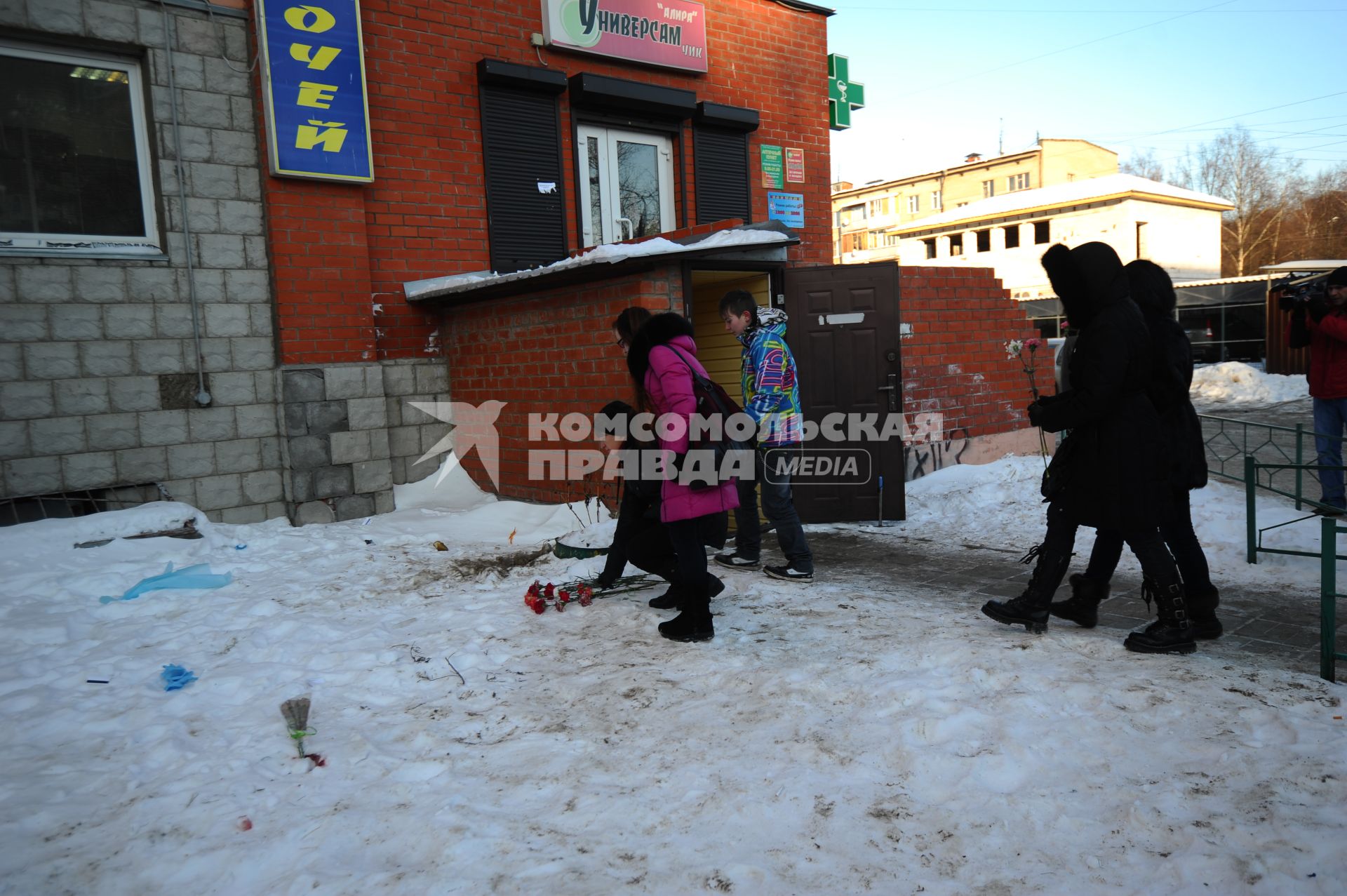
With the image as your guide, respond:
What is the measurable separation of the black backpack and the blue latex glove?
261 cm

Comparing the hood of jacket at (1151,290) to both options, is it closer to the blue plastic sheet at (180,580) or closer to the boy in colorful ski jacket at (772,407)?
the boy in colorful ski jacket at (772,407)

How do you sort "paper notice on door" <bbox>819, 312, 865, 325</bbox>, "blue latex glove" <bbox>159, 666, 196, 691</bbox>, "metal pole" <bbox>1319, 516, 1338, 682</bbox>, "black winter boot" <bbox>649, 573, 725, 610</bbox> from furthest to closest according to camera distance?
"paper notice on door" <bbox>819, 312, 865, 325</bbox>
"black winter boot" <bbox>649, 573, 725, 610</bbox>
"blue latex glove" <bbox>159, 666, 196, 691</bbox>
"metal pole" <bbox>1319, 516, 1338, 682</bbox>

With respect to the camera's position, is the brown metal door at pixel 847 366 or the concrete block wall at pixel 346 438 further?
the brown metal door at pixel 847 366

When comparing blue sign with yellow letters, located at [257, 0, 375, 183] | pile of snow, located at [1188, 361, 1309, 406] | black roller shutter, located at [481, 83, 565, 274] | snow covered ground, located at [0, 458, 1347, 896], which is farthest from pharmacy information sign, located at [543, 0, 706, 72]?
pile of snow, located at [1188, 361, 1309, 406]

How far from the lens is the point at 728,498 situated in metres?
4.31

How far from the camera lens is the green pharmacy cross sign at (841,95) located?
11.4 meters

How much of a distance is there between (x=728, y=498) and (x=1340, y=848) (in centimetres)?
275

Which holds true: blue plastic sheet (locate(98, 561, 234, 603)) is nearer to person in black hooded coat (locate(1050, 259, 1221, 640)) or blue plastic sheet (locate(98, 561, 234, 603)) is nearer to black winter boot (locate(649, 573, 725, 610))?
black winter boot (locate(649, 573, 725, 610))

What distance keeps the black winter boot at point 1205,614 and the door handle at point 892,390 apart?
11.9ft

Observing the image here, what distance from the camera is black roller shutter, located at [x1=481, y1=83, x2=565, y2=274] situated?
328 inches

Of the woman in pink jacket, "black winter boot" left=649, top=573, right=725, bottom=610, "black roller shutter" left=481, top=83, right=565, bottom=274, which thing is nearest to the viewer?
the woman in pink jacket

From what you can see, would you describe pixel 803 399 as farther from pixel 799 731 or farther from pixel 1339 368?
pixel 799 731

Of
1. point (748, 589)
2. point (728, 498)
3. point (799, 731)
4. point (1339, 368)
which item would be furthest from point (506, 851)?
point (1339, 368)

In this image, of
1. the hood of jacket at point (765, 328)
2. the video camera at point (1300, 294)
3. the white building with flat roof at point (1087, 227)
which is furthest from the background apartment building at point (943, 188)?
the hood of jacket at point (765, 328)
